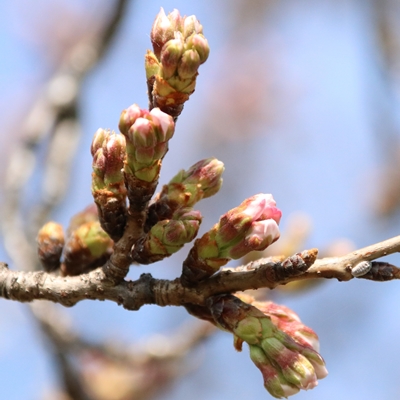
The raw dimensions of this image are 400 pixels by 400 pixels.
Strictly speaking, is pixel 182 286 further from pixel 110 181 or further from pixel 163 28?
pixel 163 28

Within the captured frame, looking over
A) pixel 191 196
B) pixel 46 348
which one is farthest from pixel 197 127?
pixel 191 196

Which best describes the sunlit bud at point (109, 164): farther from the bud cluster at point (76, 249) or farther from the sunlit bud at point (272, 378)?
the sunlit bud at point (272, 378)

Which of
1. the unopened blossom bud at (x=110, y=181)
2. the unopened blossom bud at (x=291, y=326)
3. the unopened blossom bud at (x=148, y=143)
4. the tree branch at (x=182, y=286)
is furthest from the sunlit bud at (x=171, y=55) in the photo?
the unopened blossom bud at (x=291, y=326)

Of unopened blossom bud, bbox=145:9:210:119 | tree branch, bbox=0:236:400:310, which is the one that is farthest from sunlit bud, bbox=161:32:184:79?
tree branch, bbox=0:236:400:310

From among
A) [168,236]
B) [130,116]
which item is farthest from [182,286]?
[130,116]

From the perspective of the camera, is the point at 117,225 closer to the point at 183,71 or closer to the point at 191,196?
the point at 191,196

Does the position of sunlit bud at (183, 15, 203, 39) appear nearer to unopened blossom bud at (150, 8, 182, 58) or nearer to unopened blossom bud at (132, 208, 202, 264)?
unopened blossom bud at (150, 8, 182, 58)
